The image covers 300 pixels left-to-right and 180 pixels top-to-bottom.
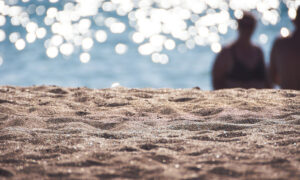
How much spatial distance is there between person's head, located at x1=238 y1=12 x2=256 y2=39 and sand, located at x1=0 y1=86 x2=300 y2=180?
5.89 ft

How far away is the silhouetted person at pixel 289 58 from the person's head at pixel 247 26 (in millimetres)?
489

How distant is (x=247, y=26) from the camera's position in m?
5.61

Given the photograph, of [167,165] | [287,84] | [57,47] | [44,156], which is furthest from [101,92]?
[57,47]

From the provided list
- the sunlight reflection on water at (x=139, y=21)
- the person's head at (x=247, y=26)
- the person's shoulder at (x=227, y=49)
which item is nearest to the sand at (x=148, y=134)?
the person's shoulder at (x=227, y=49)

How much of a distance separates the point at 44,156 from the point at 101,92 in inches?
74.8

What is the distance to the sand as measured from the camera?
6.37ft

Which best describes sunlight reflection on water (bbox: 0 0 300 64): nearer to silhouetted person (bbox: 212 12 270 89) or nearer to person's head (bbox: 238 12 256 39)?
person's head (bbox: 238 12 256 39)

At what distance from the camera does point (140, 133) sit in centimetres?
264

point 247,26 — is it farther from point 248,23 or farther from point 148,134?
point 148,134

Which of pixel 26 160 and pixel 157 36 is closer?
pixel 26 160

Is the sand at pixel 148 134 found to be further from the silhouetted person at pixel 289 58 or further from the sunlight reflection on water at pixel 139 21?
the sunlight reflection on water at pixel 139 21

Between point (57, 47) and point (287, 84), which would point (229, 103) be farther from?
point (57, 47)

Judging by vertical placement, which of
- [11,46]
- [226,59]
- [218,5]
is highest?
[218,5]

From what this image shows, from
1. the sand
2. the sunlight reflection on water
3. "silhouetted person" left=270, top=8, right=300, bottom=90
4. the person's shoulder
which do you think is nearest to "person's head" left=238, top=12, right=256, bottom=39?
the person's shoulder
